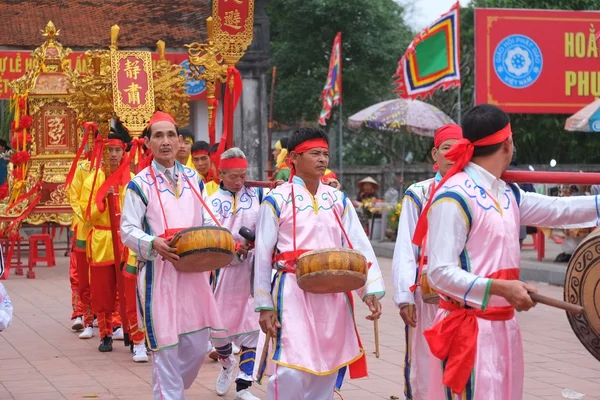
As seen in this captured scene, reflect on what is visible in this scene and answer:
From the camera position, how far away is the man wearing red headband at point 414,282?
5.59 metres

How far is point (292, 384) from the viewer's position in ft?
17.9

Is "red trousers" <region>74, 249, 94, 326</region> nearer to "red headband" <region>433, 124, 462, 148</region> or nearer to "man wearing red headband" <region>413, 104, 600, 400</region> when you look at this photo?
"red headband" <region>433, 124, 462, 148</region>

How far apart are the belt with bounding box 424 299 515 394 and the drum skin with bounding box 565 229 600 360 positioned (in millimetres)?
264

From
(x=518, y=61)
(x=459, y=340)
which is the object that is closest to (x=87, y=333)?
(x=459, y=340)

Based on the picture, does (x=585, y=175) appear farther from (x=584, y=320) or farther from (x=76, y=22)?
(x=76, y=22)

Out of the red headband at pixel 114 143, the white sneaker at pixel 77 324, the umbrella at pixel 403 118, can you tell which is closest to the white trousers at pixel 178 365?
the red headband at pixel 114 143

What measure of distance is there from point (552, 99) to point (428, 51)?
12.3ft

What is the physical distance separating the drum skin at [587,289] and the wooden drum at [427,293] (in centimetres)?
145

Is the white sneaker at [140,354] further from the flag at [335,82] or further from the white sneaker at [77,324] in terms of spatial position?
the flag at [335,82]

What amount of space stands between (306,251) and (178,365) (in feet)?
4.33

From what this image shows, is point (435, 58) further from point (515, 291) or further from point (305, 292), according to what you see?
point (515, 291)

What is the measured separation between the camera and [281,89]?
101 ft

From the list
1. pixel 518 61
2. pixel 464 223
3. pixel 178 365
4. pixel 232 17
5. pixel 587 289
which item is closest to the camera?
pixel 587 289

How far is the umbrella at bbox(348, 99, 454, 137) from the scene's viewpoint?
21.3 m
